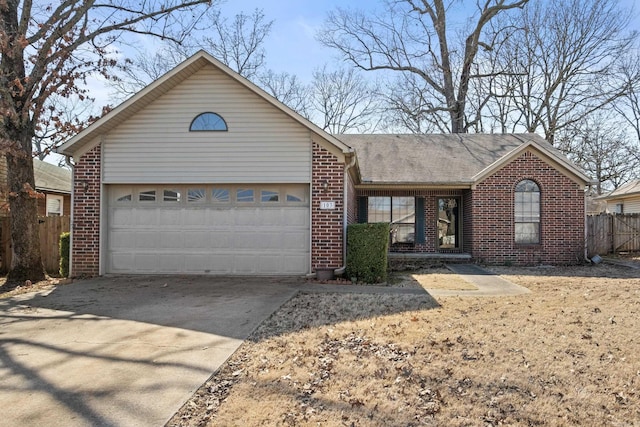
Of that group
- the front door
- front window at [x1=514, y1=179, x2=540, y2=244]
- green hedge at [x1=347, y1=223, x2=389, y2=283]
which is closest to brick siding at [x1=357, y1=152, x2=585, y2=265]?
front window at [x1=514, y1=179, x2=540, y2=244]

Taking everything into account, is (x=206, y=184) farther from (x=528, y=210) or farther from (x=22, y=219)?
(x=528, y=210)

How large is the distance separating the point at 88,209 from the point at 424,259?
33.1 ft

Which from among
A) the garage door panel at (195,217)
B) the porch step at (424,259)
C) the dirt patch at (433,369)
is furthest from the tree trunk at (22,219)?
the porch step at (424,259)

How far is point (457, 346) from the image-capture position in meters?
5.09

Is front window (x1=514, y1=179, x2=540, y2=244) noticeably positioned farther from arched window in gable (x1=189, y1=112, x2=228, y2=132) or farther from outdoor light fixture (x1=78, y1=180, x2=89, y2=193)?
outdoor light fixture (x1=78, y1=180, x2=89, y2=193)

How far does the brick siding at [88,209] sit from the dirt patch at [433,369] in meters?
6.25

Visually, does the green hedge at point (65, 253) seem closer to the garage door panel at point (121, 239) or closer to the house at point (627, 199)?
the garage door panel at point (121, 239)

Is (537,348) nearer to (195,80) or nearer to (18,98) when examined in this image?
(195,80)

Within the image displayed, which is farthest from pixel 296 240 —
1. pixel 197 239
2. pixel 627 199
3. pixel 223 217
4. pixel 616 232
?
pixel 627 199

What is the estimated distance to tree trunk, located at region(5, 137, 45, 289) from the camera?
410 inches

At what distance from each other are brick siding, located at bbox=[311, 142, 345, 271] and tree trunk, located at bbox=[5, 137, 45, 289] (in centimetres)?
680

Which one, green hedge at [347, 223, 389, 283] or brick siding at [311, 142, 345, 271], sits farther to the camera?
brick siding at [311, 142, 345, 271]

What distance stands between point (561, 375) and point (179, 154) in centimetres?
919

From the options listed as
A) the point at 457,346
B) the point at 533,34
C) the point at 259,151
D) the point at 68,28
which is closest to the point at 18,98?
the point at 68,28
